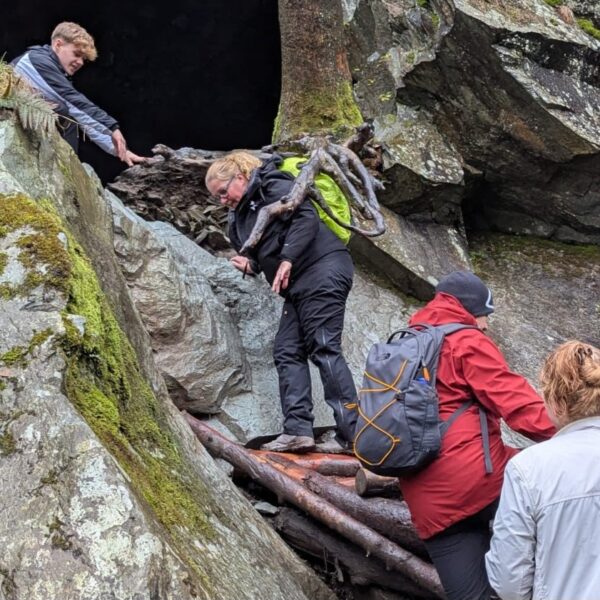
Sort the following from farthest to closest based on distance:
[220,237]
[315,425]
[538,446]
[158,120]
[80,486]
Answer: [158,120] → [220,237] → [315,425] → [538,446] → [80,486]

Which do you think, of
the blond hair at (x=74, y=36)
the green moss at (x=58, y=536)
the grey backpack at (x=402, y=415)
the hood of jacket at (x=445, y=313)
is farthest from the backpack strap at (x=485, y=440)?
the blond hair at (x=74, y=36)

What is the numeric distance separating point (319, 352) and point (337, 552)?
1.53 meters

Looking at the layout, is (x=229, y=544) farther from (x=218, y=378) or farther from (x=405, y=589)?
(x=218, y=378)

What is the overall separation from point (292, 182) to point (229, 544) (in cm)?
337

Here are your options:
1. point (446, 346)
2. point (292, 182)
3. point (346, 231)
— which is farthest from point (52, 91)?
point (446, 346)

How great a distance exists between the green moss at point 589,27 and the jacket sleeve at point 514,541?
8.91 m

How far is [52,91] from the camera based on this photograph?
21.5 ft

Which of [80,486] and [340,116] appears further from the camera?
[340,116]

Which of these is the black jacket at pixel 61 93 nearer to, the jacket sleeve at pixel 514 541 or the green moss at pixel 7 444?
the green moss at pixel 7 444

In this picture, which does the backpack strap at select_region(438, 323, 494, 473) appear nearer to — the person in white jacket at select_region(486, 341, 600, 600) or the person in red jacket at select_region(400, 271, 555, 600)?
the person in red jacket at select_region(400, 271, 555, 600)

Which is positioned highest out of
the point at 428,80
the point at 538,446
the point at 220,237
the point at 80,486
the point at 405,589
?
the point at 428,80

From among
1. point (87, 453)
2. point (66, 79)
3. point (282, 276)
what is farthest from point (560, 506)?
point (66, 79)

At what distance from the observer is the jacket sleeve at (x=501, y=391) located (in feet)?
10.2

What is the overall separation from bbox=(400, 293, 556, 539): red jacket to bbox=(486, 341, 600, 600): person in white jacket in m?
0.50
